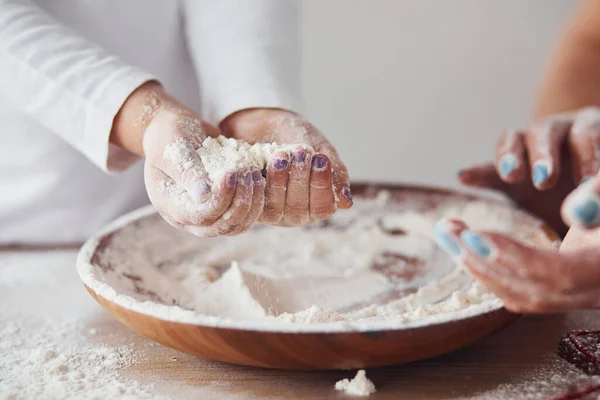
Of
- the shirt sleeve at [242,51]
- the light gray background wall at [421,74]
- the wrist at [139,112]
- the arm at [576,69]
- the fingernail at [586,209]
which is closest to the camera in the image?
the fingernail at [586,209]

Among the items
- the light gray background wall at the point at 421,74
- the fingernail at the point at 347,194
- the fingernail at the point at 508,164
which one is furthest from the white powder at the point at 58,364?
the light gray background wall at the point at 421,74

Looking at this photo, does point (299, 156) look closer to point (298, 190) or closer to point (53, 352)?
point (298, 190)

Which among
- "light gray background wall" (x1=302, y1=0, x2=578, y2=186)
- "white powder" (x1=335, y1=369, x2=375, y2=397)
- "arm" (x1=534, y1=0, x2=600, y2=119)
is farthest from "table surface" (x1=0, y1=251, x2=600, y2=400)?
"light gray background wall" (x1=302, y1=0, x2=578, y2=186)

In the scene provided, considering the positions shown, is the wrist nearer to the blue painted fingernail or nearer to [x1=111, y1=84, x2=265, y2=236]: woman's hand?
[x1=111, y1=84, x2=265, y2=236]: woman's hand

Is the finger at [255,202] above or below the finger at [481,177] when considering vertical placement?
above

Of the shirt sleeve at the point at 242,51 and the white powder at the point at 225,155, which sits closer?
the white powder at the point at 225,155

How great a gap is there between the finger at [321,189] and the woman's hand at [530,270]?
13cm

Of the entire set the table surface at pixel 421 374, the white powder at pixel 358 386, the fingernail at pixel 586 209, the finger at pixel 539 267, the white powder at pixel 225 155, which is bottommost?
the table surface at pixel 421 374

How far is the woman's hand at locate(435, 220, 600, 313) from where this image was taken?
416 millimetres

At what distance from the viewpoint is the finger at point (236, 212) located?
514 millimetres

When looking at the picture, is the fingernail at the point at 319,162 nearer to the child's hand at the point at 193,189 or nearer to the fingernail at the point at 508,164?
the child's hand at the point at 193,189

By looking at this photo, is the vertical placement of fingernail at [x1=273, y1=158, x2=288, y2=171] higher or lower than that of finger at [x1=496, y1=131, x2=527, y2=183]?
higher

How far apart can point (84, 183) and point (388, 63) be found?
0.87 meters

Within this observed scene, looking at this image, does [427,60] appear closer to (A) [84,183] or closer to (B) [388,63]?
(B) [388,63]
